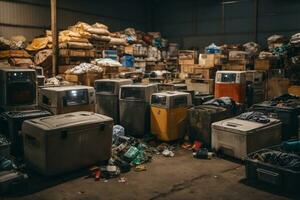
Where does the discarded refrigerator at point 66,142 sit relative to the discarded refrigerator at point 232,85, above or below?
below

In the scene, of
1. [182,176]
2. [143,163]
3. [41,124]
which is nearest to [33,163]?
[41,124]

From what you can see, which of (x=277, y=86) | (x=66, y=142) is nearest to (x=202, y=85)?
(x=277, y=86)

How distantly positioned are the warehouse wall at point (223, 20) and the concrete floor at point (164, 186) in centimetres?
964

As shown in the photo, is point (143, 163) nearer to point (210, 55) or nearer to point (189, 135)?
point (189, 135)

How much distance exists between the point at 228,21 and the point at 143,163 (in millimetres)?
10968

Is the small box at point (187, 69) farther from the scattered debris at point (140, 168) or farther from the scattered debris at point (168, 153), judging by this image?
the scattered debris at point (140, 168)

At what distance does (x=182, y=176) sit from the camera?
516 centimetres

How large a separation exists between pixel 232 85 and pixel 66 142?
5.72 meters

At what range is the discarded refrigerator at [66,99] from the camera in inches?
242

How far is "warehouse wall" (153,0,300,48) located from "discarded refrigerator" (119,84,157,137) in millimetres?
8431

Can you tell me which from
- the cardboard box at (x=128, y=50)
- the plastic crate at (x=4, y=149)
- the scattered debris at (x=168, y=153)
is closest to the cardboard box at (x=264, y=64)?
the cardboard box at (x=128, y=50)

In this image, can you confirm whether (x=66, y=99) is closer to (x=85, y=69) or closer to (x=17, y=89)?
(x=17, y=89)

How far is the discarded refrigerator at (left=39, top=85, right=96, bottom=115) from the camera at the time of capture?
615 cm

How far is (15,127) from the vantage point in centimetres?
553
